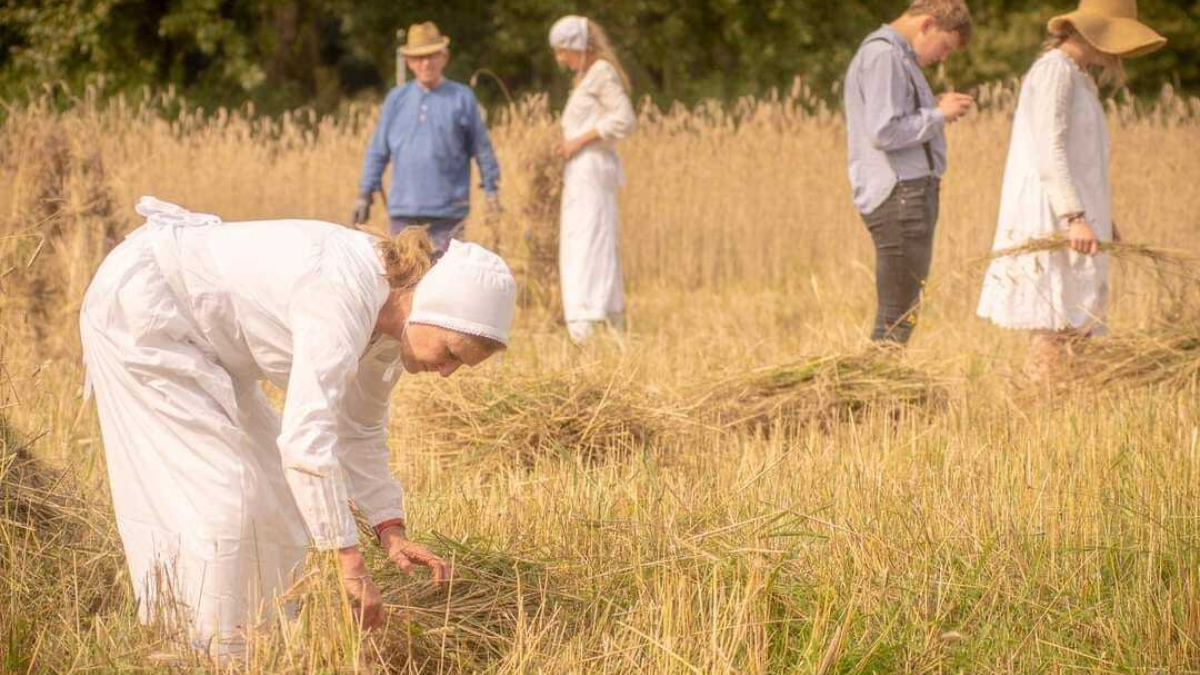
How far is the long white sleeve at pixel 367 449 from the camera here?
3.58 m

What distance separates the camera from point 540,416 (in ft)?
18.8

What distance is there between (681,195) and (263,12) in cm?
1233

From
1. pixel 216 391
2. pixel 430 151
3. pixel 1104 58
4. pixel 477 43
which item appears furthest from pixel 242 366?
pixel 477 43

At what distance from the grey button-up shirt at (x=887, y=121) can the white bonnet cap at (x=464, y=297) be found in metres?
3.51

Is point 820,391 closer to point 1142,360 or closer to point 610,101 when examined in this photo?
point 1142,360

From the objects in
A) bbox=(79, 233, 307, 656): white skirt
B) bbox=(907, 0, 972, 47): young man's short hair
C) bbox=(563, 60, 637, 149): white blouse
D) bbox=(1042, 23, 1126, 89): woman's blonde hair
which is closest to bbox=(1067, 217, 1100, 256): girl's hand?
bbox=(1042, 23, 1126, 89): woman's blonde hair

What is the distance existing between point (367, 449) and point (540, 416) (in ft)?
6.92

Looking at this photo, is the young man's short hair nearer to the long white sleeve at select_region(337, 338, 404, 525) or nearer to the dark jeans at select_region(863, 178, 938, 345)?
the dark jeans at select_region(863, 178, 938, 345)

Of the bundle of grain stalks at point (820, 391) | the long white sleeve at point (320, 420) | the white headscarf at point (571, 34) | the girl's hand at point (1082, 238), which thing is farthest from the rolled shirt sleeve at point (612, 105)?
the long white sleeve at point (320, 420)

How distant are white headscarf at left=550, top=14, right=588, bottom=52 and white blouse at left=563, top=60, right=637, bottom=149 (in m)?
0.17

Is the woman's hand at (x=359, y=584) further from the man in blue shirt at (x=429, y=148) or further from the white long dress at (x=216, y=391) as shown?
the man in blue shirt at (x=429, y=148)

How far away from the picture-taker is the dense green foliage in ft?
69.0

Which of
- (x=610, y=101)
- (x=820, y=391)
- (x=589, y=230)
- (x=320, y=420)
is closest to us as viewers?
(x=320, y=420)

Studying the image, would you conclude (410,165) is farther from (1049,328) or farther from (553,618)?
(553,618)
